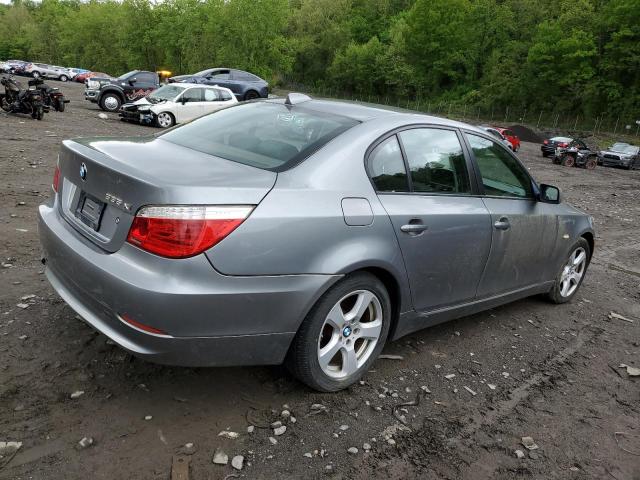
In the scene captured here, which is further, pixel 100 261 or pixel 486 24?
pixel 486 24

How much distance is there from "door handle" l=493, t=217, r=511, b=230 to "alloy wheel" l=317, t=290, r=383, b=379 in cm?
120

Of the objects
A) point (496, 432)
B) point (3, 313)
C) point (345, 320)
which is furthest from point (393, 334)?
point (3, 313)

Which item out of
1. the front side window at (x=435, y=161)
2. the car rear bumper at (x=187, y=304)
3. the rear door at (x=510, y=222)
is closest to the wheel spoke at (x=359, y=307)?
the car rear bumper at (x=187, y=304)

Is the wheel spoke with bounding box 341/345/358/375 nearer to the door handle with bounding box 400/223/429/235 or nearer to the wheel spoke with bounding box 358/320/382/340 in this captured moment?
the wheel spoke with bounding box 358/320/382/340

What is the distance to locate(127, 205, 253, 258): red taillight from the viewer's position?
237 cm

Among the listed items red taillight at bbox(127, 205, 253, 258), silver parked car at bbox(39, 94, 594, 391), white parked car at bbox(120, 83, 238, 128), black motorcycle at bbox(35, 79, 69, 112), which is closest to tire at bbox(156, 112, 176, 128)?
white parked car at bbox(120, 83, 238, 128)

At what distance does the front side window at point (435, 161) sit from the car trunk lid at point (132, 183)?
41.6 inches

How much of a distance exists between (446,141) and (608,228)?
7684mm

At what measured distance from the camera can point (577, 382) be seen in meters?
3.61

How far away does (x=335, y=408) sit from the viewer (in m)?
2.95

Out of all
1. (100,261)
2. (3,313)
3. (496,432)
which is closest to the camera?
(100,261)

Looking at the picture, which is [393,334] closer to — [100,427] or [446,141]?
[446,141]

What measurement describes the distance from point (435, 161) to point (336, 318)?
1.31 m

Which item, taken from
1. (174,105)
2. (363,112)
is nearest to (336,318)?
(363,112)
